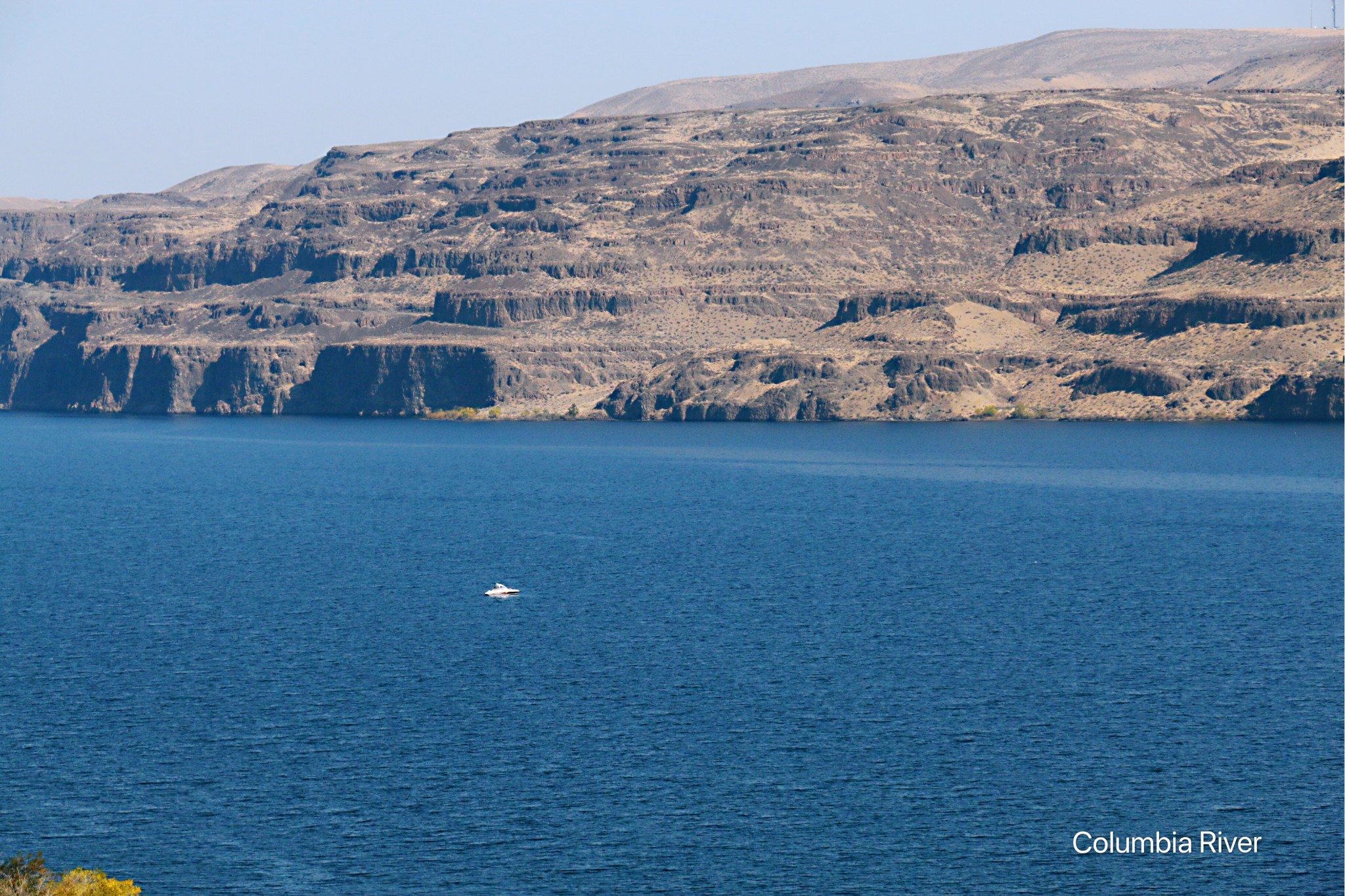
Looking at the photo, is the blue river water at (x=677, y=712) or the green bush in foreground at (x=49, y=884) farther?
the blue river water at (x=677, y=712)

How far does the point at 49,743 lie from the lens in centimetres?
7388

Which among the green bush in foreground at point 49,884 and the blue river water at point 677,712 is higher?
the green bush in foreground at point 49,884

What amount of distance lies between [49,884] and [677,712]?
34.3 m

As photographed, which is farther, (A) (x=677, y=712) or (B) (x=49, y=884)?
(A) (x=677, y=712)

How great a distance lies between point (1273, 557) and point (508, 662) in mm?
63549

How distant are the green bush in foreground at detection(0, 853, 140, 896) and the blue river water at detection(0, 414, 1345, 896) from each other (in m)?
7.52

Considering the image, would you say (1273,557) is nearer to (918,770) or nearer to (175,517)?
(918,770)

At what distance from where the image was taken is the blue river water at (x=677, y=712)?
199ft

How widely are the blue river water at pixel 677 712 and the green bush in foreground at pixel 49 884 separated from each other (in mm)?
7518

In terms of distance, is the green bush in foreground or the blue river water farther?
the blue river water

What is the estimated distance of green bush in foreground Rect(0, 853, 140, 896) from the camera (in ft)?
157

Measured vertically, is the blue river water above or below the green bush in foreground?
below

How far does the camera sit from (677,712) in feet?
261

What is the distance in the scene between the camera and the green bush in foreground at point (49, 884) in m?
48.0
